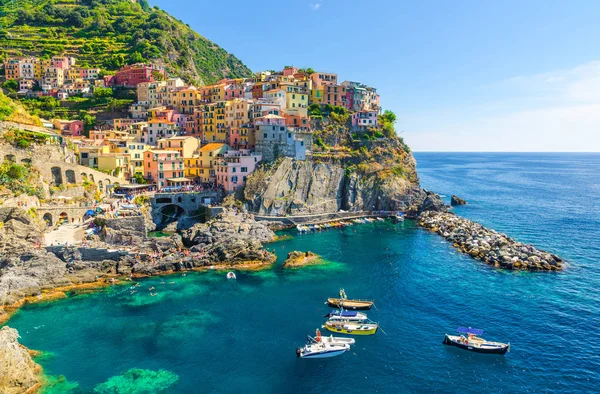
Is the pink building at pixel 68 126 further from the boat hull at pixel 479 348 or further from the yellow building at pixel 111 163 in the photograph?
the boat hull at pixel 479 348

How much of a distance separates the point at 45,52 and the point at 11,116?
226 feet

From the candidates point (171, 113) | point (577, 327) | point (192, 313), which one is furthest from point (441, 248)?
point (171, 113)

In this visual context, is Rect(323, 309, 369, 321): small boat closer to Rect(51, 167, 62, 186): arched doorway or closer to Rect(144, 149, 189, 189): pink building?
Rect(144, 149, 189, 189): pink building

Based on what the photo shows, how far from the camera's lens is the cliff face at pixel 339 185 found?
7225 cm

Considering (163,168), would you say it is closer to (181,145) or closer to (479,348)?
(181,145)

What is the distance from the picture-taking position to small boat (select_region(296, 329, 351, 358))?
105ft

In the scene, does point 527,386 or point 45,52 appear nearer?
point 527,386

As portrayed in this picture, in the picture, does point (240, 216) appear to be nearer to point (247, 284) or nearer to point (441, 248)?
point (247, 284)

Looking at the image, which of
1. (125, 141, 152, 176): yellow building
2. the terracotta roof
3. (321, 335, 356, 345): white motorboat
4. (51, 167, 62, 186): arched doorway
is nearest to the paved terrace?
the terracotta roof

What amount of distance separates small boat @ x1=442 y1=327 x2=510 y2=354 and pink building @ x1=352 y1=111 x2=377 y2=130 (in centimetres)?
6298

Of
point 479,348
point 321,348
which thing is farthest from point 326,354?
point 479,348

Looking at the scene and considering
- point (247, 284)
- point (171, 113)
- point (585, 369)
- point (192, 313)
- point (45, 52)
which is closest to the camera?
point (585, 369)

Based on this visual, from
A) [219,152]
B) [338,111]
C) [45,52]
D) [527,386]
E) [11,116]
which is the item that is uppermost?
[45,52]

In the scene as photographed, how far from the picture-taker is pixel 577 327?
121ft
